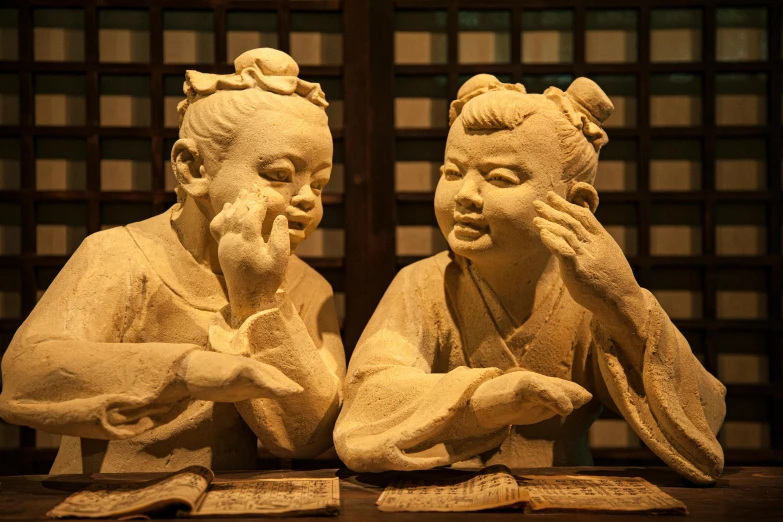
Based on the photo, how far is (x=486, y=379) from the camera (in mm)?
2736

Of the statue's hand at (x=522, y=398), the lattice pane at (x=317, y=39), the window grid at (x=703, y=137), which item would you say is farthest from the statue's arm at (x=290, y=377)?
the lattice pane at (x=317, y=39)

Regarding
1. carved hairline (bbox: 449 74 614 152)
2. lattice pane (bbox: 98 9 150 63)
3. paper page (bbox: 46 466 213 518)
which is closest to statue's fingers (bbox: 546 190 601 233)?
carved hairline (bbox: 449 74 614 152)

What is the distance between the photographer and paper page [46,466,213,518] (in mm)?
2428

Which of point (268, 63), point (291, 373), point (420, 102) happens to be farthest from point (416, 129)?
point (291, 373)

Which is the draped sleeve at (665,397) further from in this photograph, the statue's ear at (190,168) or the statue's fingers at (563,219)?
the statue's ear at (190,168)

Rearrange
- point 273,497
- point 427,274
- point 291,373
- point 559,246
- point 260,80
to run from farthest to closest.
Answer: point 427,274, point 260,80, point 291,373, point 559,246, point 273,497

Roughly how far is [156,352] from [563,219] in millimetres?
1139

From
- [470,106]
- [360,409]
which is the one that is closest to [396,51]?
[470,106]

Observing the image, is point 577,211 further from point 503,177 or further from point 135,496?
point 135,496

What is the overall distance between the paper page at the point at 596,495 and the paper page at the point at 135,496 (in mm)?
839

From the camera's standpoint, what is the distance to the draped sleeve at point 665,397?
2.81 meters

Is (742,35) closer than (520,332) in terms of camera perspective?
No

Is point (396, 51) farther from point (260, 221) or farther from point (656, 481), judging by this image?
point (656, 481)

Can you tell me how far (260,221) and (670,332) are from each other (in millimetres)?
1189
